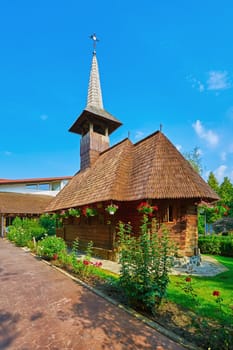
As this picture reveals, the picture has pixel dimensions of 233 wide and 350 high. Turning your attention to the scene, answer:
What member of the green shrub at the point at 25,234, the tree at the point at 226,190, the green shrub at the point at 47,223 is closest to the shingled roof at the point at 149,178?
the green shrub at the point at 25,234

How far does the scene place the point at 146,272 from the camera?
4156 mm

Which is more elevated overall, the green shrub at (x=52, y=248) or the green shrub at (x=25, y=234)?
the green shrub at (x=52, y=248)

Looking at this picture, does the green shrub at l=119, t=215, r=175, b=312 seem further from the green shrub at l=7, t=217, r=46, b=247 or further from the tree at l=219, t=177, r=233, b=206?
the tree at l=219, t=177, r=233, b=206

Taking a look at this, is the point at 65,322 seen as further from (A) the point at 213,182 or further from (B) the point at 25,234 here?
(A) the point at 213,182

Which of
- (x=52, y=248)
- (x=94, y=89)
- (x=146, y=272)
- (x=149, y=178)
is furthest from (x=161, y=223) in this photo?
(x=94, y=89)

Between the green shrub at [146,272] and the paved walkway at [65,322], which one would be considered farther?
the green shrub at [146,272]

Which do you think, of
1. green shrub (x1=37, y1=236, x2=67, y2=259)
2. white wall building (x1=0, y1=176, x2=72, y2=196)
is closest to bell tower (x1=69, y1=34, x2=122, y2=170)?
green shrub (x1=37, y1=236, x2=67, y2=259)

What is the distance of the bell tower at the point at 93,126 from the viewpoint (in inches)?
627

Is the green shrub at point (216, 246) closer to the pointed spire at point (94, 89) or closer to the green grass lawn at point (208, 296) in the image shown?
the green grass lawn at point (208, 296)

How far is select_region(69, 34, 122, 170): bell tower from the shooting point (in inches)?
627

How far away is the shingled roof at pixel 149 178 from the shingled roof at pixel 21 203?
11185mm

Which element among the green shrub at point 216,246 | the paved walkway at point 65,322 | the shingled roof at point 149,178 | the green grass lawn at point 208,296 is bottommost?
the green shrub at point 216,246

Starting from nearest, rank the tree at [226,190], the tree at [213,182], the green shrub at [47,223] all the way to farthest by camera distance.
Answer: the green shrub at [47,223]
the tree at [226,190]
the tree at [213,182]

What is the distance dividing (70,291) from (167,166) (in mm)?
6515
